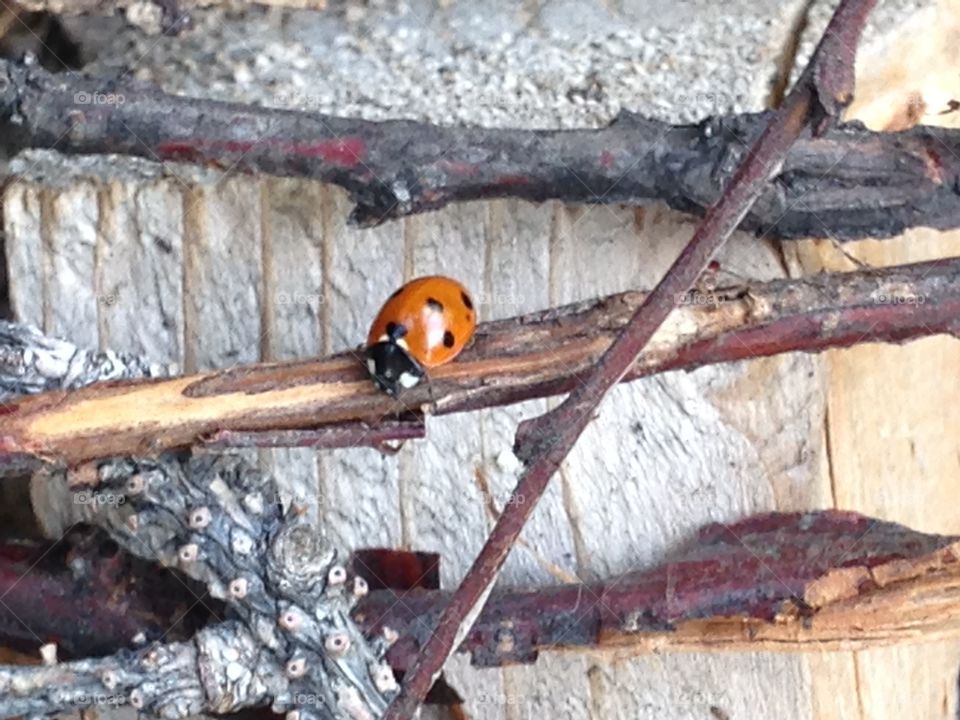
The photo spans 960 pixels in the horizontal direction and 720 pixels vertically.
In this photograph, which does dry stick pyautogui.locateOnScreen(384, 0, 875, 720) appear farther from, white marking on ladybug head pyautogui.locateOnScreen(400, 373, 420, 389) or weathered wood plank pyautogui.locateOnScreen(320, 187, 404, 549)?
weathered wood plank pyautogui.locateOnScreen(320, 187, 404, 549)

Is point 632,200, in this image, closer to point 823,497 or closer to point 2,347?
point 823,497

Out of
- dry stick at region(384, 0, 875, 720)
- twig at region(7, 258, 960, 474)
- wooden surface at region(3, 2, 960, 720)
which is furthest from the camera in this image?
wooden surface at region(3, 2, 960, 720)

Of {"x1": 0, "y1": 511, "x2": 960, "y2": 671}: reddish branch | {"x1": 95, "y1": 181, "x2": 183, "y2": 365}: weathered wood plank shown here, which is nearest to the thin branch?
{"x1": 0, "y1": 511, "x2": 960, "y2": 671}: reddish branch

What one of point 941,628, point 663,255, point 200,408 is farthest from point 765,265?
point 200,408

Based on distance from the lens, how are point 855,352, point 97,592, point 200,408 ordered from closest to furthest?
point 200,408, point 97,592, point 855,352

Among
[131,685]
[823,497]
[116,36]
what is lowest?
[131,685]

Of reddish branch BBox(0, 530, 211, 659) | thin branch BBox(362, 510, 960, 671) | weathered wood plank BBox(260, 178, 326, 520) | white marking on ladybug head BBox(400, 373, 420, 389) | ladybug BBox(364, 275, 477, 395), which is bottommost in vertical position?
thin branch BBox(362, 510, 960, 671)
